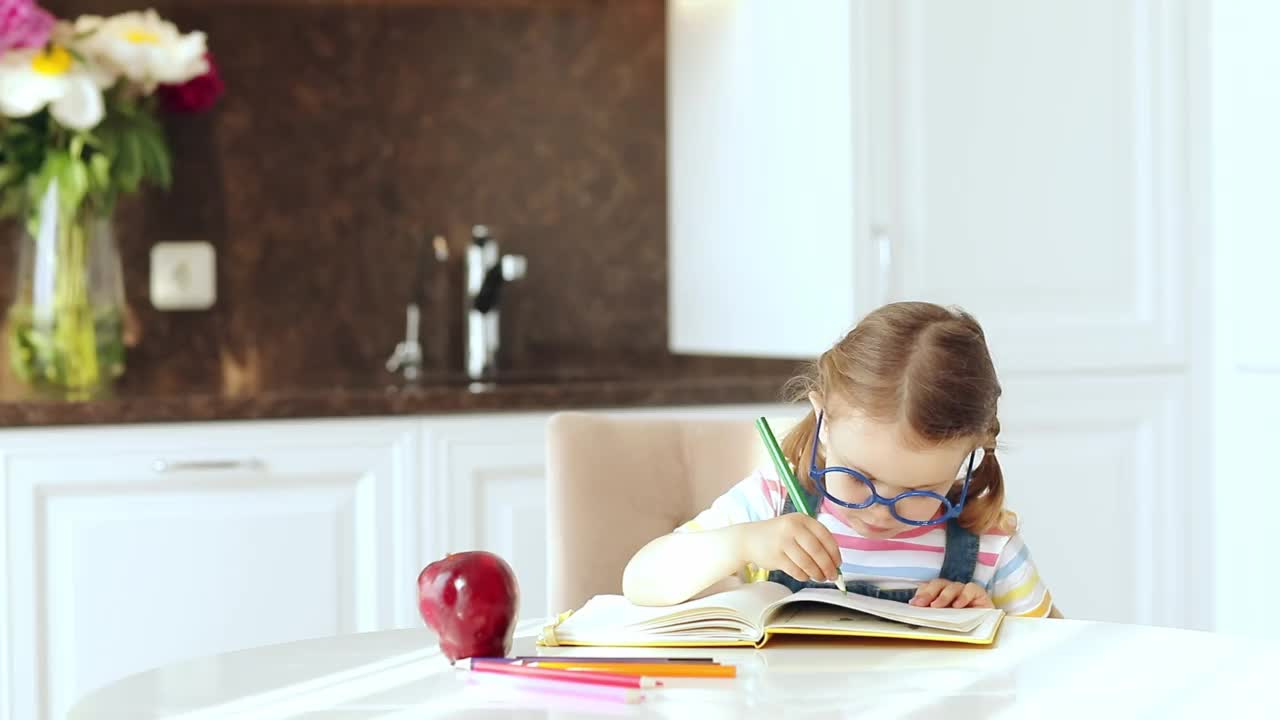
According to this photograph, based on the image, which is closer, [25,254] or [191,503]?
[191,503]

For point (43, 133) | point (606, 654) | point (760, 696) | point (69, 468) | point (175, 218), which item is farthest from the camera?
point (175, 218)

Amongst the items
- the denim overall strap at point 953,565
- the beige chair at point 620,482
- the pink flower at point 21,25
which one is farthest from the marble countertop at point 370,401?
the denim overall strap at point 953,565

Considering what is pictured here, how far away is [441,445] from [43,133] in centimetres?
87

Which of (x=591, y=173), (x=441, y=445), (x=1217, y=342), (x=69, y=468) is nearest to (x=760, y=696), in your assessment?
(x=441, y=445)

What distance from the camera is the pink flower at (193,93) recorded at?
2432mm

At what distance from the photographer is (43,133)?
7.64 feet

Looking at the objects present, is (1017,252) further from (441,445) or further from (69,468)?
(69,468)

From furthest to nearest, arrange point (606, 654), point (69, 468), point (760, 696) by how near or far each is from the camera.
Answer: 1. point (69, 468)
2. point (606, 654)
3. point (760, 696)

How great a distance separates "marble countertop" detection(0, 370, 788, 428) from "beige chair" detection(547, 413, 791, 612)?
0.64 m

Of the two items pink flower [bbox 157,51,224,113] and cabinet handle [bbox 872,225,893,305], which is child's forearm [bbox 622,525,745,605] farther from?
pink flower [bbox 157,51,224,113]

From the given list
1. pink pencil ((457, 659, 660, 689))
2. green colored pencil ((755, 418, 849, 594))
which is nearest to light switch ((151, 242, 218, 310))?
green colored pencil ((755, 418, 849, 594))

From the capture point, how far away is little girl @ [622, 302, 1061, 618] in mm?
1152

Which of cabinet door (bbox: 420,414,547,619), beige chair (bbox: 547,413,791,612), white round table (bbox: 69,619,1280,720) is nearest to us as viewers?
white round table (bbox: 69,619,1280,720)

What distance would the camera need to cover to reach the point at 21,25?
7.18 ft
